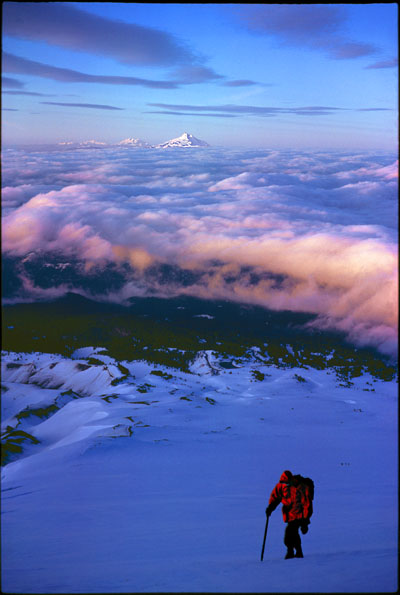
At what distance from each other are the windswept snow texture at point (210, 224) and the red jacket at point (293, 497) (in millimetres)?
4422

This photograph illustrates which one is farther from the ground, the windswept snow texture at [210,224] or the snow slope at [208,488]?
the windswept snow texture at [210,224]

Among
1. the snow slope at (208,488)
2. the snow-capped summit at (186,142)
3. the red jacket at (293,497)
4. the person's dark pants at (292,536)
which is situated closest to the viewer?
the red jacket at (293,497)

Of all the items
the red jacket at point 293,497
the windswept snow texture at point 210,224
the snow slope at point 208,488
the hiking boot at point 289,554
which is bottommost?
the snow slope at point 208,488

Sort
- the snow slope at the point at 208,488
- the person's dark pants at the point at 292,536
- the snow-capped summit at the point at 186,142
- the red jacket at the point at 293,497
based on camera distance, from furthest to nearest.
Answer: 1. the snow-capped summit at the point at 186,142
2. the snow slope at the point at 208,488
3. the person's dark pants at the point at 292,536
4. the red jacket at the point at 293,497

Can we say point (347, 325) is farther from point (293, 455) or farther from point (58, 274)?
point (58, 274)

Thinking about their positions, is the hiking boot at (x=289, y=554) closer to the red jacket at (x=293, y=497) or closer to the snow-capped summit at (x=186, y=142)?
the red jacket at (x=293, y=497)

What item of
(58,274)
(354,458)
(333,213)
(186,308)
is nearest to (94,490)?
(354,458)

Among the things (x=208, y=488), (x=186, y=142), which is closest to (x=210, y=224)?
(x=186, y=142)

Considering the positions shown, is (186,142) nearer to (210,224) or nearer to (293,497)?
(210,224)

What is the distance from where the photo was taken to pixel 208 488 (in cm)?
661

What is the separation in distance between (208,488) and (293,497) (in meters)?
2.94

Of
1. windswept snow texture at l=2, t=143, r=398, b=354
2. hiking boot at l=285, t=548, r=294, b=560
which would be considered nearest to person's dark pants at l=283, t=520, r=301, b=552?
hiking boot at l=285, t=548, r=294, b=560

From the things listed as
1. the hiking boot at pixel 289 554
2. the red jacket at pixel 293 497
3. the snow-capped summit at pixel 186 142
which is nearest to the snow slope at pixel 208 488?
the hiking boot at pixel 289 554

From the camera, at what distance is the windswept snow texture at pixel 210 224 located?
8.88m
